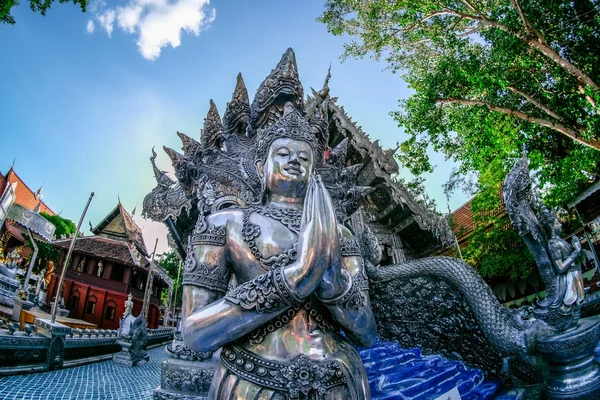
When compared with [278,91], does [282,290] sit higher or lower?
lower

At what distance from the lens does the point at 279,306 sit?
1478 millimetres

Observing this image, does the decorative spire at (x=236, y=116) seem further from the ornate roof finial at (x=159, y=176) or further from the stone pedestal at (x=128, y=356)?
the stone pedestal at (x=128, y=356)

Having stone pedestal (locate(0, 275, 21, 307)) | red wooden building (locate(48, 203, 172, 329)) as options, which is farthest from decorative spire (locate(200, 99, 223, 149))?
red wooden building (locate(48, 203, 172, 329))

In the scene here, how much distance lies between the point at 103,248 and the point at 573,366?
2594cm

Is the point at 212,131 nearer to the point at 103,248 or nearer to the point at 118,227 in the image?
the point at 103,248

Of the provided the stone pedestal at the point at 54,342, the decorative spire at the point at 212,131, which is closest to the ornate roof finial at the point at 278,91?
the decorative spire at the point at 212,131

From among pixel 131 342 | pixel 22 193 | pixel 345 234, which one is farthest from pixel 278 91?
pixel 22 193

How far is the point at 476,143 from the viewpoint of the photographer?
1024 cm

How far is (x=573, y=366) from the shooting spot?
113 inches

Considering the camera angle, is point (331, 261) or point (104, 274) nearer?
point (331, 261)

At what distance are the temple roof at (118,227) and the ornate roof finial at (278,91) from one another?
2371cm

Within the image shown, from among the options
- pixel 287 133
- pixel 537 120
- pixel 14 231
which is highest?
pixel 14 231

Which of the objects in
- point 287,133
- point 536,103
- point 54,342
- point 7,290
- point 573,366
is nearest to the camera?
point 287,133

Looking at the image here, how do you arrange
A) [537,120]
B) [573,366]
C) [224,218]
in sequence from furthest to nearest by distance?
[537,120] < [573,366] < [224,218]
